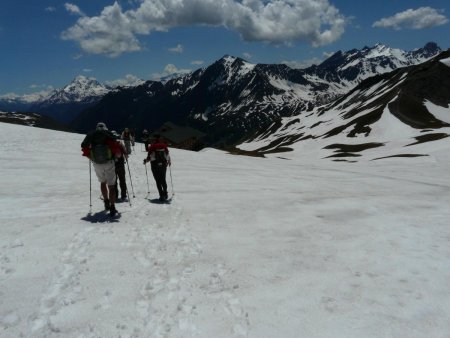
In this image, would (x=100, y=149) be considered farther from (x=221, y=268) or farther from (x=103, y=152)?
(x=221, y=268)

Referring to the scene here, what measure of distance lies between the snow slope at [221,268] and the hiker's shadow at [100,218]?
7 cm

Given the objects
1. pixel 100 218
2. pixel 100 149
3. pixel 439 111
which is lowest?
pixel 100 218

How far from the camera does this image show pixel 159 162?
17547 millimetres

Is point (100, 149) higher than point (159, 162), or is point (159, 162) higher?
point (100, 149)

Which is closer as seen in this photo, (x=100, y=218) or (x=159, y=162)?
(x=100, y=218)

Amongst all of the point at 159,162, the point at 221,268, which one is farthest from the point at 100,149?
the point at 221,268

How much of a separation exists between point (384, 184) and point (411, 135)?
87236 mm

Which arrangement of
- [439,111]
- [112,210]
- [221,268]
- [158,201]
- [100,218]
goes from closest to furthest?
[221,268], [100,218], [112,210], [158,201], [439,111]

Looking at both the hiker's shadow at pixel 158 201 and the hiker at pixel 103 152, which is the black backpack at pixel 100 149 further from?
the hiker's shadow at pixel 158 201

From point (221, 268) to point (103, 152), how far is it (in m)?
6.86

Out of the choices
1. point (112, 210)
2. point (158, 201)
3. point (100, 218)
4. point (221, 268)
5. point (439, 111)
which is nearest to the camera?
point (221, 268)

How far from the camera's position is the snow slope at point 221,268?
733cm

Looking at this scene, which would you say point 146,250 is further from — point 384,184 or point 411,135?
point 411,135

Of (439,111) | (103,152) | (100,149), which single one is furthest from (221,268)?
(439,111)
